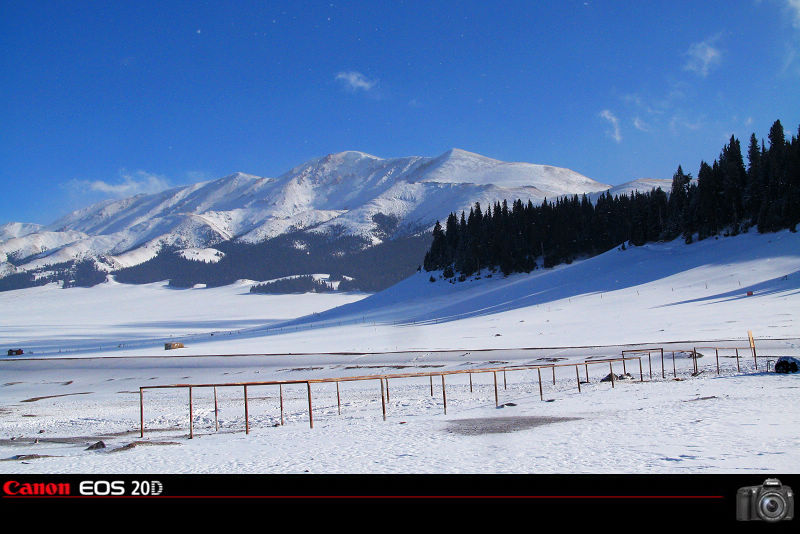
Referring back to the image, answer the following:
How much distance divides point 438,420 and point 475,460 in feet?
26.2

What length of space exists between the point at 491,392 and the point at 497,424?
12.1m

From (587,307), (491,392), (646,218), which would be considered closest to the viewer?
(491,392)

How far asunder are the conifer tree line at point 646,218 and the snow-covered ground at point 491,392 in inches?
263

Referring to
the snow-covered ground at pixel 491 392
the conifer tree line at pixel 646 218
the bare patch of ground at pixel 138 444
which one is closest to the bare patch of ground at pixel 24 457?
the snow-covered ground at pixel 491 392

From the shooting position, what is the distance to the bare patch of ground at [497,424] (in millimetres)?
15164

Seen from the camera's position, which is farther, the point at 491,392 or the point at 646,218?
the point at 646,218

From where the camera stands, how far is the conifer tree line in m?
88.4

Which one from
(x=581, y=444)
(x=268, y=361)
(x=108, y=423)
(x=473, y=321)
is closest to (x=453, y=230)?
(x=473, y=321)
